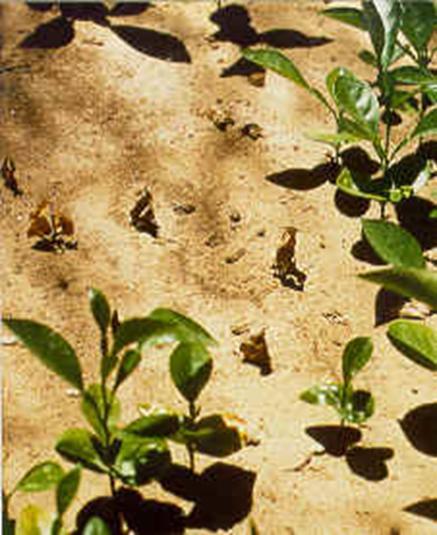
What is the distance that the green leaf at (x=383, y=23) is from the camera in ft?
7.61

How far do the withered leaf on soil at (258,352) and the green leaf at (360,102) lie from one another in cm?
71

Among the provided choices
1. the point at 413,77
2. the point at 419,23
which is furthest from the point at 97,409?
the point at 419,23

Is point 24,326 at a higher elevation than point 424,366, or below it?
higher

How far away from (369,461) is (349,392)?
15 centimetres

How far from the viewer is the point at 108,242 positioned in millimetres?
2123

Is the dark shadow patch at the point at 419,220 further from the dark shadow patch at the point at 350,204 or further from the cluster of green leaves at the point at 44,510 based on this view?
the cluster of green leaves at the point at 44,510

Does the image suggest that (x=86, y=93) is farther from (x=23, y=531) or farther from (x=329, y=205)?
(x=23, y=531)

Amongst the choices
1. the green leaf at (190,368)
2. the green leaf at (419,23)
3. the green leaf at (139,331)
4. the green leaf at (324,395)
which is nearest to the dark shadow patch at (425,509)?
the green leaf at (324,395)

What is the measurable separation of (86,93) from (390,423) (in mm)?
1419

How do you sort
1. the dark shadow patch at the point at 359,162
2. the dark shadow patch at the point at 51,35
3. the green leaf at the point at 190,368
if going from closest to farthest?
the green leaf at the point at 190,368, the dark shadow patch at the point at 359,162, the dark shadow patch at the point at 51,35

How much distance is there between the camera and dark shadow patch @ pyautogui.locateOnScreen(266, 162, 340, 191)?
232cm

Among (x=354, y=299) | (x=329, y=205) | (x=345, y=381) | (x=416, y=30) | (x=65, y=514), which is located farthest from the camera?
(x=416, y=30)

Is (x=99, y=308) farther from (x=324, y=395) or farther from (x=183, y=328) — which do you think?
(x=324, y=395)

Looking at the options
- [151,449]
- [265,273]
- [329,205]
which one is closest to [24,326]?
[151,449]
